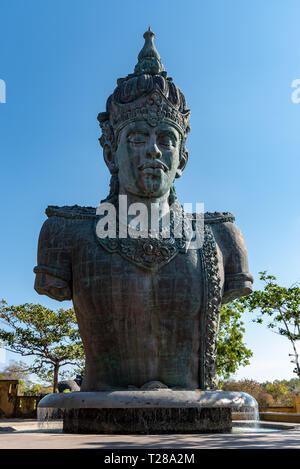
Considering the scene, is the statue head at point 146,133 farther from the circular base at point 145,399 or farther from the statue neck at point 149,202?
the circular base at point 145,399

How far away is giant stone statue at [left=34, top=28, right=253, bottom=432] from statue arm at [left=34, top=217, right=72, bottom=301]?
2 cm

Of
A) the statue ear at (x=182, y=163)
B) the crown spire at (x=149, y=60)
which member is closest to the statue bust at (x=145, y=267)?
the crown spire at (x=149, y=60)

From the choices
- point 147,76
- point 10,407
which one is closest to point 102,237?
point 147,76

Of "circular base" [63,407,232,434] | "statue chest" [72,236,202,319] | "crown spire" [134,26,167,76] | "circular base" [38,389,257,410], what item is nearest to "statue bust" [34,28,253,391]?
"statue chest" [72,236,202,319]

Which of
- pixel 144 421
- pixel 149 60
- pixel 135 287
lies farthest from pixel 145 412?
pixel 149 60

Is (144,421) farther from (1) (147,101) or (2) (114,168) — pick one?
(1) (147,101)

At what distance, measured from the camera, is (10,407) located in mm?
26109

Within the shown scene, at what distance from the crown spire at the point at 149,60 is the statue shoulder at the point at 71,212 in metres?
2.80

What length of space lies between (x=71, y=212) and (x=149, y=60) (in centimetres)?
338

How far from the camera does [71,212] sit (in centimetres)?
853

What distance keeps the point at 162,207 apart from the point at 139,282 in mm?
1608

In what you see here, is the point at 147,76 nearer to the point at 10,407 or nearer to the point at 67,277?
the point at 67,277

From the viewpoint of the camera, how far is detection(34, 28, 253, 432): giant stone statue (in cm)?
757
